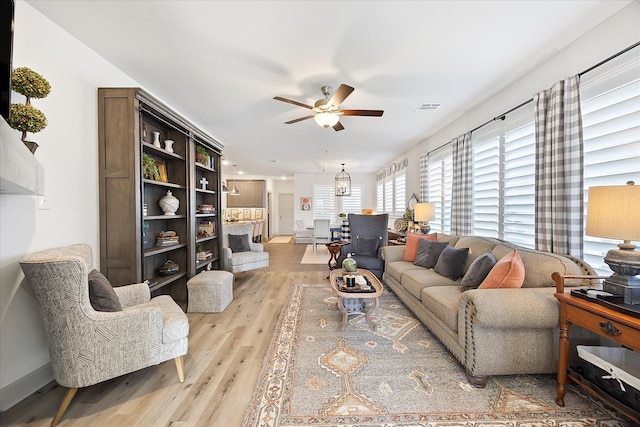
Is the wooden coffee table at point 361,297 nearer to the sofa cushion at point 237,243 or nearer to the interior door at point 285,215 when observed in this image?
the sofa cushion at point 237,243

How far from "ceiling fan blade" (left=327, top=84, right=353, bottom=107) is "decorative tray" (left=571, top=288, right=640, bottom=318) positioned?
230 cm

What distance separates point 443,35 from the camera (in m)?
2.08

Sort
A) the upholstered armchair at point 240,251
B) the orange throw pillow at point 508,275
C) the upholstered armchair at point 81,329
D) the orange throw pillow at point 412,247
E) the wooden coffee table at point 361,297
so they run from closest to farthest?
1. the upholstered armchair at point 81,329
2. the orange throw pillow at point 508,275
3. the wooden coffee table at point 361,297
4. the orange throw pillow at point 412,247
5. the upholstered armchair at point 240,251

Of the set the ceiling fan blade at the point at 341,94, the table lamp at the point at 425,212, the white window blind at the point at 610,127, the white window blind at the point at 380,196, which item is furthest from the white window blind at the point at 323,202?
the white window blind at the point at 610,127

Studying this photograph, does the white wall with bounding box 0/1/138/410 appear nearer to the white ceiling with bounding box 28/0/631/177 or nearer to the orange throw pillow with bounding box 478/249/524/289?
the white ceiling with bounding box 28/0/631/177

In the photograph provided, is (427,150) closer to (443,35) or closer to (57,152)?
(443,35)

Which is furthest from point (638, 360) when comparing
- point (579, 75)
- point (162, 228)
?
point (162, 228)

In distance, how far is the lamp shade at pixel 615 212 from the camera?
138cm

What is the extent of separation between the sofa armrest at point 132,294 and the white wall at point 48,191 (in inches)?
19.9

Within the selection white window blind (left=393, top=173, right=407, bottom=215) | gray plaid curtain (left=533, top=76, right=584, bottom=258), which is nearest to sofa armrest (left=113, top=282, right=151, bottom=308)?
gray plaid curtain (left=533, top=76, right=584, bottom=258)

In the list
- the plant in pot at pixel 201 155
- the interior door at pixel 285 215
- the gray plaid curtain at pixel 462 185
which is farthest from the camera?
the interior door at pixel 285 215

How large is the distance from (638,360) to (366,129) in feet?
13.1

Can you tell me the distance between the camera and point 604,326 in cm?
142

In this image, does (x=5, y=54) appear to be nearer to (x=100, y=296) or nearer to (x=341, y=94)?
(x=100, y=296)
